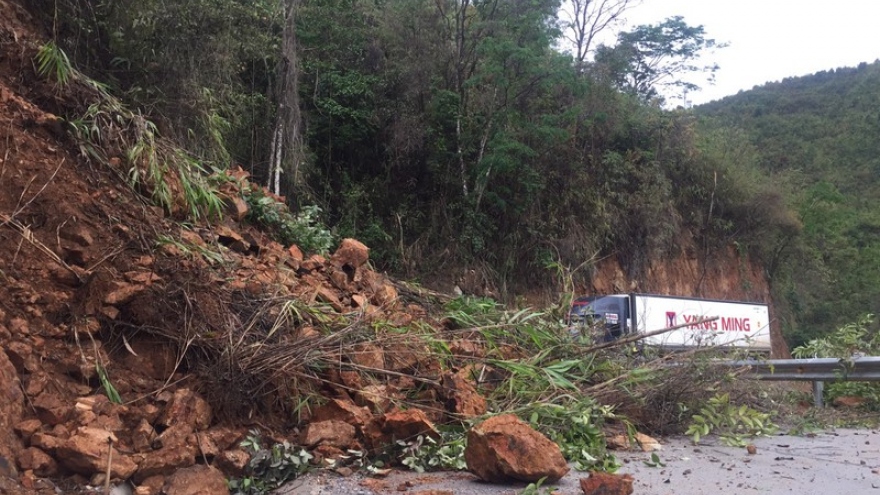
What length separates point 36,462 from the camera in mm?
4004

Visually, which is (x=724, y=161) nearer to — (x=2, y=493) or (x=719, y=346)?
(x=719, y=346)

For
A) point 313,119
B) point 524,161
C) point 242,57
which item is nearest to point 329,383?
point 242,57

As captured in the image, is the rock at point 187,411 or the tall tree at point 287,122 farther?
the tall tree at point 287,122

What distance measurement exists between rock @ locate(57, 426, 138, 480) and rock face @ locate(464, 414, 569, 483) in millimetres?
2069

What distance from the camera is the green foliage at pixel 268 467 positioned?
4551mm

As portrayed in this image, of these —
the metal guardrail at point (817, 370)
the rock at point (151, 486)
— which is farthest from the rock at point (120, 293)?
the metal guardrail at point (817, 370)

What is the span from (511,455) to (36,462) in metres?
2.72

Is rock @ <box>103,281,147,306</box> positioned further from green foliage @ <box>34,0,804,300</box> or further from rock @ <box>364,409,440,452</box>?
green foliage @ <box>34,0,804,300</box>

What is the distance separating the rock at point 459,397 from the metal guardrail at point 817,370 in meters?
3.06

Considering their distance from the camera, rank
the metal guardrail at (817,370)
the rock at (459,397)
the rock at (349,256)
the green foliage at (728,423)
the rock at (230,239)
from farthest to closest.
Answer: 1. the metal guardrail at (817,370)
2. the rock at (349,256)
3. the rock at (230,239)
4. the green foliage at (728,423)
5. the rock at (459,397)

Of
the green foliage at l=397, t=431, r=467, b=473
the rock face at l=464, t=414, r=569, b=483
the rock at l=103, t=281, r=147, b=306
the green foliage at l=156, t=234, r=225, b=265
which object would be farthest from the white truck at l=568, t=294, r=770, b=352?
the rock at l=103, t=281, r=147, b=306

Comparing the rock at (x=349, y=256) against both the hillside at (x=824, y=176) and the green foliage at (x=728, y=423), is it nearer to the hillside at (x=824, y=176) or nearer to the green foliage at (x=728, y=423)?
the green foliage at (x=728, y=423)

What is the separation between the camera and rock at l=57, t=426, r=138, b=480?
406 centimetres

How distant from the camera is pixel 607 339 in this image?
820 cm
